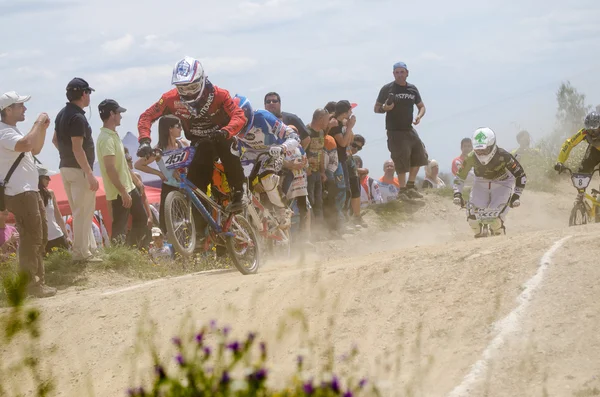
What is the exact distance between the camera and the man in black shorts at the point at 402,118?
16.9 m

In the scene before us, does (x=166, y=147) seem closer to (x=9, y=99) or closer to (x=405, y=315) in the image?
(x=9, y=99)

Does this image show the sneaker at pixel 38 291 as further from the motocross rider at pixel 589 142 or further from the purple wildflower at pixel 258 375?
the motocross rider at pixel 589 142

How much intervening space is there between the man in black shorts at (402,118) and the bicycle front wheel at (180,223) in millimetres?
7986

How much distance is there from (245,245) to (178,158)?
1499 millimetres

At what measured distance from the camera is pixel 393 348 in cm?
594

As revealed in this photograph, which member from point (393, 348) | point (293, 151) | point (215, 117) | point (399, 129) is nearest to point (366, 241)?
point (399, 129)

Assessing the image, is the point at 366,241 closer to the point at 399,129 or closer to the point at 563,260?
the point at 399,129

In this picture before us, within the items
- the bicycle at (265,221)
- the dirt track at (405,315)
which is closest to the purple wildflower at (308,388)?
the dirt track at (405,315)

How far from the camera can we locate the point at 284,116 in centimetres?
1361

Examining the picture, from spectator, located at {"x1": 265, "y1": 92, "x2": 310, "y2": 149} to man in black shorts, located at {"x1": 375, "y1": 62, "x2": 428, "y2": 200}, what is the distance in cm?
347

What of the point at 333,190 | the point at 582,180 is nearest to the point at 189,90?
the point at 333,190

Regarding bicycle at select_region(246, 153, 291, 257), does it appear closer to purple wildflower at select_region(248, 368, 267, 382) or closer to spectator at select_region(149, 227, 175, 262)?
spectator at select_region(149, 227, 175, 262)

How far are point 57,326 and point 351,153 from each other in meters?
8.53

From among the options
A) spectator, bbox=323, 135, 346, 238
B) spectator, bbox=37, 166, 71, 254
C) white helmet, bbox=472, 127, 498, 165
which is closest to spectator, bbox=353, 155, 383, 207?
spectator, bbox=323, 135, 346, 238
